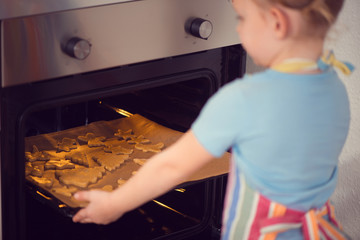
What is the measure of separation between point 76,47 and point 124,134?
1.91 feet

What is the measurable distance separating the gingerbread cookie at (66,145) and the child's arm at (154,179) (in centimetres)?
49

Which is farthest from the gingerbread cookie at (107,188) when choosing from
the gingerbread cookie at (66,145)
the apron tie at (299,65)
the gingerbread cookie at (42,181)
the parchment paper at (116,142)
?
the apron tie at (299,65)

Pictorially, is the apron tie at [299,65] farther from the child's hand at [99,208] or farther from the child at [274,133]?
the child's hand at [99,208]

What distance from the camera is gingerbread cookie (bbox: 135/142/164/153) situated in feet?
5.39

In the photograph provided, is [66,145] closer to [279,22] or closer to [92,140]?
[92,140]

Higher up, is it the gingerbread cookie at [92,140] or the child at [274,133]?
the child at [274,133]

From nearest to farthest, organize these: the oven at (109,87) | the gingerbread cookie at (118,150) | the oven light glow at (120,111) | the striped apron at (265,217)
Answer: the striped apron at (265,217), the oven at (109,87), the gingerbread cookie at (118,150), the oven light glow at (120,111)

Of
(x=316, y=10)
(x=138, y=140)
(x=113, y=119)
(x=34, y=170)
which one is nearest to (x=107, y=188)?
(x=34, y=170)

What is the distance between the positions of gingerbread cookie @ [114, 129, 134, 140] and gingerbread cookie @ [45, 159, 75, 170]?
19 centimetres

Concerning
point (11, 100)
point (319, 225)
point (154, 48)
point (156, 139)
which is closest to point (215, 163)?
point (156, 139)

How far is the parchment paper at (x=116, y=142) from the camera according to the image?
1499 mm

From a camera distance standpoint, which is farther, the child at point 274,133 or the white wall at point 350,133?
the white wall at point 350,133

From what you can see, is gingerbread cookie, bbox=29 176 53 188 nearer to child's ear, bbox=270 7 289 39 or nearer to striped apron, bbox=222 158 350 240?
striped apron, bbox=222 158 350 240

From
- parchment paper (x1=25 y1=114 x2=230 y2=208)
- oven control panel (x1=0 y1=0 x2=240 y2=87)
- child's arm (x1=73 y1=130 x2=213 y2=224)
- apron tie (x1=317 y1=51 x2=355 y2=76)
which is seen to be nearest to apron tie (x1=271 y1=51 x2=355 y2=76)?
apron tie (x1=317 y1=51 x2=355 y2=76)
